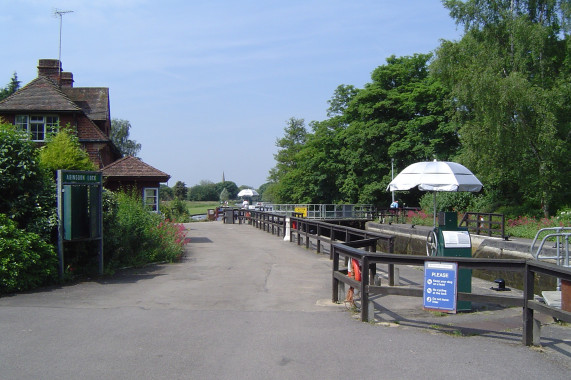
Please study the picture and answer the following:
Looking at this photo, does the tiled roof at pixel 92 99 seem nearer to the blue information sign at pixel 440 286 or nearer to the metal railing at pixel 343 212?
the metal railing at pixel 343 212

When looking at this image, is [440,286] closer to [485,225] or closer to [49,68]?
[485,225]

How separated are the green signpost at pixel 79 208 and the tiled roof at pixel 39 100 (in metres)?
17.1

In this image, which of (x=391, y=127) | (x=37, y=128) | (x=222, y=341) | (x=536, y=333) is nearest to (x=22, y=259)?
(x=222, y=341)

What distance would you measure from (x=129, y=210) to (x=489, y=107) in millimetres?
23257

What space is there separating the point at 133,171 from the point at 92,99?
49.3 ft

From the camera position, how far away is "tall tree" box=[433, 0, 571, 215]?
95.1ft

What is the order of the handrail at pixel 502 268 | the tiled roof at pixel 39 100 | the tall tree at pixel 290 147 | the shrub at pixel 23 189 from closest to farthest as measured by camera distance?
the handrail at pixel 502 268
the shrub at pixel 23 189
the tiled roof at pixel 39 100
the tall tree at pixel 290 147

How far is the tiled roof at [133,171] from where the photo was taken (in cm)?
2014

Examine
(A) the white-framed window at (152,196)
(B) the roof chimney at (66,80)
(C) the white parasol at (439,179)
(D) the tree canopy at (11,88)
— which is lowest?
(A) the white-framed window at (152,196)

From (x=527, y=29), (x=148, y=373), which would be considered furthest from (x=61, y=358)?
(x=527, y=29)

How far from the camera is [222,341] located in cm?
645

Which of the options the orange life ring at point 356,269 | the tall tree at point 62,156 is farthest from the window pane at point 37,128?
the orange life ring at point 356,269

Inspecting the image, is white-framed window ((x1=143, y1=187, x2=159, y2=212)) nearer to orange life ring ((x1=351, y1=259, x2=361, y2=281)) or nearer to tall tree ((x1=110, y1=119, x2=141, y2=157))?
orange life ring ((x1=351, y1=259, x2=361, y2=281))

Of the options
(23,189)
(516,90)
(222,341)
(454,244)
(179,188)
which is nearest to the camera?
(222,341)
